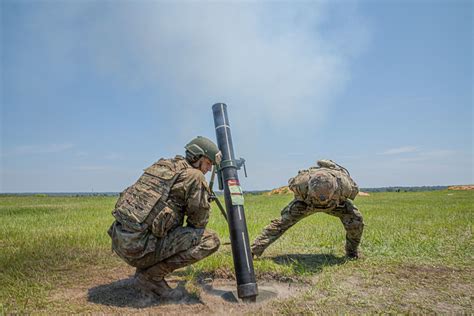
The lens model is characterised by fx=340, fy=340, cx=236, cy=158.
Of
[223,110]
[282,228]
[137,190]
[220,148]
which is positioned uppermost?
[223,110]

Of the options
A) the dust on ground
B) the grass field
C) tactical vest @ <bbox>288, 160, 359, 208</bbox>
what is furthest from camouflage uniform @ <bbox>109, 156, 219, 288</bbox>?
tactical vest @ <bbox>288, 160, 359, 208</bbox>

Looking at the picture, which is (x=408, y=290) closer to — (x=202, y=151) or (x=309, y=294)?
(x=309, y=294)

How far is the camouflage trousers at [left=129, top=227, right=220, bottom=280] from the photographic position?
14.7 feet

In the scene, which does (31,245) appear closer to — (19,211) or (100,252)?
(100,252)

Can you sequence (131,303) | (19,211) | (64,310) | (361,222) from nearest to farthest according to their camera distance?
(64,310) → (131,303) → (361,222) → (19,211)

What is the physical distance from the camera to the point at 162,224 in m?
4.35

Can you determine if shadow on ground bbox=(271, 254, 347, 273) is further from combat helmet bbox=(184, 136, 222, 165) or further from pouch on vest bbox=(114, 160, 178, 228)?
pouch on vest bbox=(114, 160, 178, 228)

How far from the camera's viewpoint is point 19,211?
56.5ft

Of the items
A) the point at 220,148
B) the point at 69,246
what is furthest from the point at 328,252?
the point at 69,246

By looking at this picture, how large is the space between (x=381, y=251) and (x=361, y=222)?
1.26 metres

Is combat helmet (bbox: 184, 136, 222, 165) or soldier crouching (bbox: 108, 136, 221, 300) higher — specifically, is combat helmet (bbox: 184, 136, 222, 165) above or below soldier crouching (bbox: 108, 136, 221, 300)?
above

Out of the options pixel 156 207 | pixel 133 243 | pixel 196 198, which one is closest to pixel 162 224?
pixel 156 207

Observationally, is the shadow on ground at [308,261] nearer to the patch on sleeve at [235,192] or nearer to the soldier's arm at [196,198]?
the patch on sleeve at [235,192]

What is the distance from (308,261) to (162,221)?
11.6 ft
